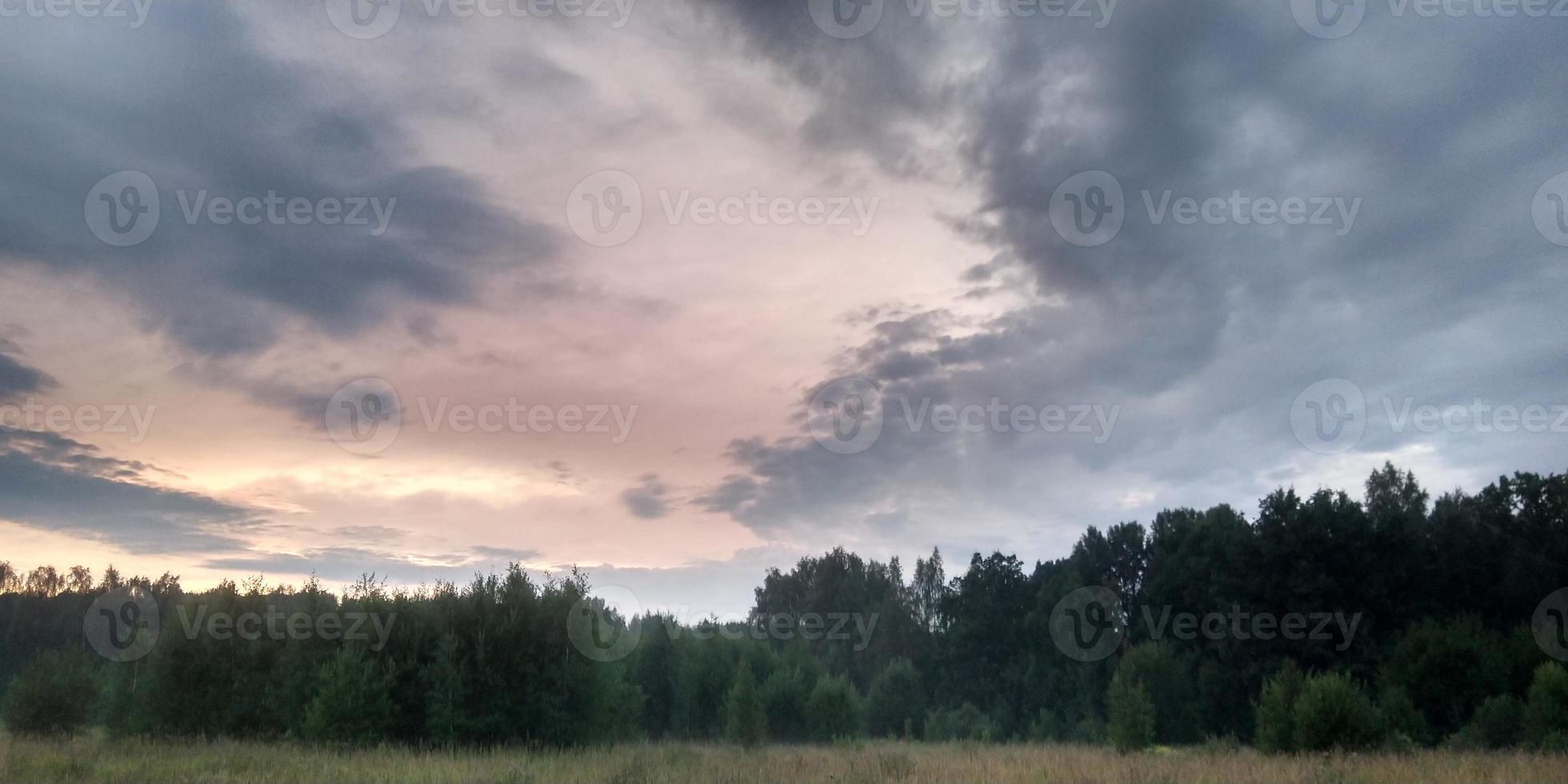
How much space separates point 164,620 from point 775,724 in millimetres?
27269

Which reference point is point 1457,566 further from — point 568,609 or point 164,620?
point 164,620

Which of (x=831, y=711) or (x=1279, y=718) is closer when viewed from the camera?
(x=1279, y=718)

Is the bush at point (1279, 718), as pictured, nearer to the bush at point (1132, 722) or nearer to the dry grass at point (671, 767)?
the dry grass at point (671, 767)

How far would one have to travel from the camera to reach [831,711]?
47.8 meters

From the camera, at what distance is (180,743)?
2681cm

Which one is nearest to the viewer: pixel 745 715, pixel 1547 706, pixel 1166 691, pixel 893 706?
pixel 1547 706

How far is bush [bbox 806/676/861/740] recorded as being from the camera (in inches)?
1864

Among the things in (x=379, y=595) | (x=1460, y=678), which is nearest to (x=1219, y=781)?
(x=379, y=595)

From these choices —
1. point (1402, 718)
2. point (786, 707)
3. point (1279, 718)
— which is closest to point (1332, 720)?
point (1279, 718)

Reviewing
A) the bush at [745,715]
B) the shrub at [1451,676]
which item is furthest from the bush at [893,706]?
the shrub at [1451,676]

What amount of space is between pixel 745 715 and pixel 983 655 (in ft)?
137

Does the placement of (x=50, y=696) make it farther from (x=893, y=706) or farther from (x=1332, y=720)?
(x=893, y=706)

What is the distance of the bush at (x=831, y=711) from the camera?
47.3 m

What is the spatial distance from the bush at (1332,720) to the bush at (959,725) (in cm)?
2712
